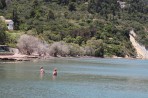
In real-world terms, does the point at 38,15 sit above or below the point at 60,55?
above

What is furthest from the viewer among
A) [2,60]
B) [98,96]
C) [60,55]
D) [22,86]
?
[60,55]

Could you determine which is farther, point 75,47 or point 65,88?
point 75,47

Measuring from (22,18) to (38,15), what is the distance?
10863 mm

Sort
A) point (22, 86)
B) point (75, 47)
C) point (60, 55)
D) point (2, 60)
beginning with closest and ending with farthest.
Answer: point (22, 86)
point (2, 60)
point (60, 55)
point (75, 47)

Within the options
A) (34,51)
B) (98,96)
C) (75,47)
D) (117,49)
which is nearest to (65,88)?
(98,96)

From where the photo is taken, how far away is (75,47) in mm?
163000

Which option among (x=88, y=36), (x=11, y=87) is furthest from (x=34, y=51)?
(x=11, y=87)

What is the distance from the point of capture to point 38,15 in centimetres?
19000

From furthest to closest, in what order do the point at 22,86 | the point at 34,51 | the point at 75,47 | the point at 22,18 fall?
the point at 22,18
the point at 75,47
the point at 34,51
the point at 22,86

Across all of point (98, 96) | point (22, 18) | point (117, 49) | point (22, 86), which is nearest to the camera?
point (98, 96)

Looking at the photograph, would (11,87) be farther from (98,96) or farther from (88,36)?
(88,36)

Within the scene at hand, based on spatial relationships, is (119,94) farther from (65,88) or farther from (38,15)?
(38,15)

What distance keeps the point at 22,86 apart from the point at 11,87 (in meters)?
2.08

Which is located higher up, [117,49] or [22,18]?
[22,18]
